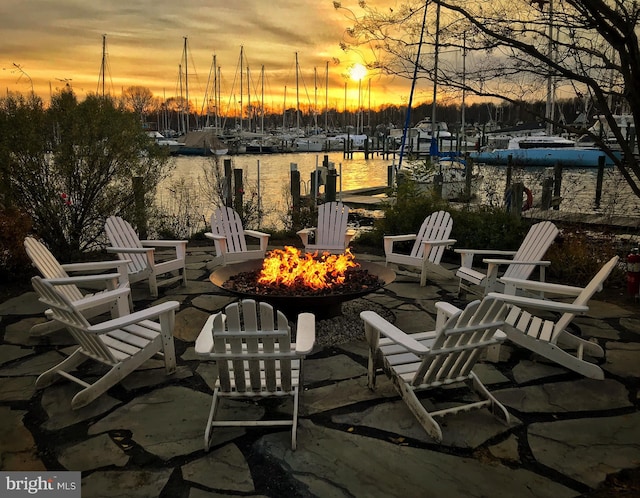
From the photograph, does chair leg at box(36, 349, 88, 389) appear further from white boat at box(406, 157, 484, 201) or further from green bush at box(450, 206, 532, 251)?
white boat at box(406, 157, 484, 201)

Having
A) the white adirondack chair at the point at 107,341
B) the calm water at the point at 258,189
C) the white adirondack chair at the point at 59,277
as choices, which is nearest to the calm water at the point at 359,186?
the calm water at the point at 258,189

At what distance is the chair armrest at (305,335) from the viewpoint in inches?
106

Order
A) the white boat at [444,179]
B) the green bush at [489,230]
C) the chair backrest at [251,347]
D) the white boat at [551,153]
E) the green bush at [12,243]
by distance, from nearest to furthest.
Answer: the chair backrest at [251,347] < the green bush at [12,243] < the green bush at [489,230] < the white boat at [444,179] < the white boat at [551,153]

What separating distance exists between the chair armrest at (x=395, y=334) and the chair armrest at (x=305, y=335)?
410mm

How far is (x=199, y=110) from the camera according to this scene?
40.8 meters

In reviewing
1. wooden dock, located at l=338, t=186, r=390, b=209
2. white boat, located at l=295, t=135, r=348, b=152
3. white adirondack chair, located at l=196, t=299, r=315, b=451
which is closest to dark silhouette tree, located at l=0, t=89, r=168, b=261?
white adirondack chair, located at l=196, t=299, r=315, b=451

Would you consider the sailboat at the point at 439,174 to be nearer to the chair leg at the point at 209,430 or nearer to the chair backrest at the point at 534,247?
the chair backrest at the point at 534,247

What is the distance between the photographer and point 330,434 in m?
2.83

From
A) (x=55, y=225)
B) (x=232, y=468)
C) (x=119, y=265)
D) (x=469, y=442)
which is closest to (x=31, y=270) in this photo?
(x=55, y=225)

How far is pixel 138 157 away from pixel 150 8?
4315mm

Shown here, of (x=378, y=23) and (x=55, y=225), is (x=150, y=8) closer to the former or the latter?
(x=55, y=225)

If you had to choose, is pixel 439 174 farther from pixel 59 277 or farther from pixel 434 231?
pixel 59 277

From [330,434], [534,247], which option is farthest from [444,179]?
[330,434]

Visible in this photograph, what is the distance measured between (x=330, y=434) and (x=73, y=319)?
1.82m
